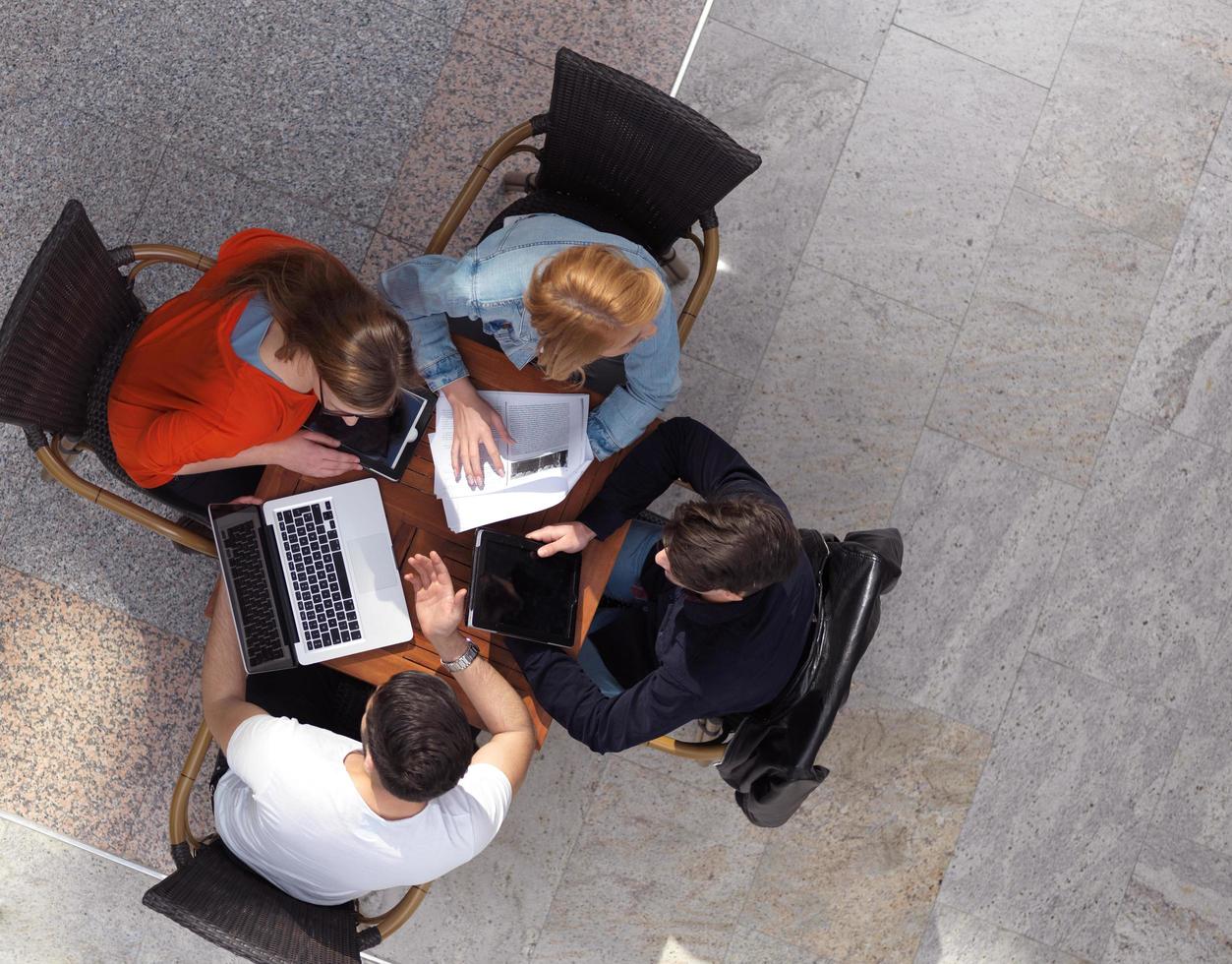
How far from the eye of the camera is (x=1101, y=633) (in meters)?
2.76

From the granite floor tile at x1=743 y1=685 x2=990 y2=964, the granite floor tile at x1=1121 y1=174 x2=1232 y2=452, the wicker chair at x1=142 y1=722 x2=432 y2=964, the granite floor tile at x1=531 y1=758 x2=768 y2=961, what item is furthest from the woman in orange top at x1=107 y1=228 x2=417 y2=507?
the granite floor tile at x1=1121 y1=174 x2=1232 y2=452

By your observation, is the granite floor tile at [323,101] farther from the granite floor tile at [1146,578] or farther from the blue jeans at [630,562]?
the granite floor tile at [1146,578]

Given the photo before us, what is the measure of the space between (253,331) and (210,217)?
116 centimetres

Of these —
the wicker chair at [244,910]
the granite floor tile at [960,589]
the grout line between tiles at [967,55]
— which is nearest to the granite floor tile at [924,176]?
the grout line between tiles at [967,55]

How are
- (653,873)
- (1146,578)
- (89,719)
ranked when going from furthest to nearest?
(1146,578) → (653,873) → (89,719)

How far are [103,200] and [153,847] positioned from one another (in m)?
1.80

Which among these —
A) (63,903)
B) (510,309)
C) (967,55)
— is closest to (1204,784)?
(967,55)

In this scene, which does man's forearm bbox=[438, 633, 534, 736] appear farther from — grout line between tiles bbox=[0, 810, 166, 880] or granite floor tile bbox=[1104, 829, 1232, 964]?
granite floor tile bbox=[1104, 829, 1232, 964]

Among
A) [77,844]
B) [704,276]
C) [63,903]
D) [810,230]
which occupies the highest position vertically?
[810,230]

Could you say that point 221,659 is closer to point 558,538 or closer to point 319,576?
point 319,576

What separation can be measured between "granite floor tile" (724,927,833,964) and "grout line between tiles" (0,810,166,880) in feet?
5.25

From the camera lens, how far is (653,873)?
2666 mm

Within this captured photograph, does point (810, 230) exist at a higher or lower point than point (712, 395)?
higher

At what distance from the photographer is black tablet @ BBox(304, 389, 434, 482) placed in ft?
6.00
